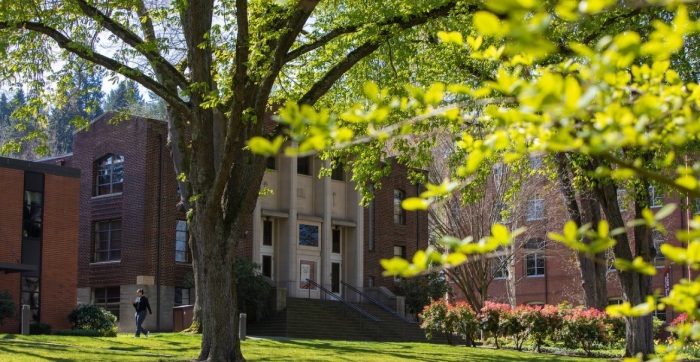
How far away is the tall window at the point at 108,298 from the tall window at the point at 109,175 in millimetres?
4213

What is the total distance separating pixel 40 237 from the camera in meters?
34.9

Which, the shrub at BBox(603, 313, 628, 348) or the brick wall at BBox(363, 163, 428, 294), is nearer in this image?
the shrub at BBox(603, 313, 628, 348)

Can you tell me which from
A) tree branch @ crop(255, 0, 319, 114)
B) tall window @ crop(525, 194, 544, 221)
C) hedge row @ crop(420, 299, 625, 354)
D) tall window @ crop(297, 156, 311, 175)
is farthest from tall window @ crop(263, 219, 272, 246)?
tree branch @ crop(255, 0, 319, 114)

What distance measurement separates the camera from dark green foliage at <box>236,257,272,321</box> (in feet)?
119

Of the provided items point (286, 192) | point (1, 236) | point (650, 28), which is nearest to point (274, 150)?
point (650, 28)

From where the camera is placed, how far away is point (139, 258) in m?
37.8

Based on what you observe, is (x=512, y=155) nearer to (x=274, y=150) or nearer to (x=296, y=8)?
(x=274, y=150)

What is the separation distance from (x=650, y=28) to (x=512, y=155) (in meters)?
16.6

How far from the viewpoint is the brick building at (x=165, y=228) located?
1497 inches

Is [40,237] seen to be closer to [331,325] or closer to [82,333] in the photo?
[82,333]

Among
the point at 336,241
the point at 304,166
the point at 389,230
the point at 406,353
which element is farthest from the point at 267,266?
the point at 406,353

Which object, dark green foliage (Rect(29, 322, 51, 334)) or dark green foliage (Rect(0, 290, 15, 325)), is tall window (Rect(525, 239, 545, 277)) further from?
dark green foliage (Rect(0, 290, 15, 325))

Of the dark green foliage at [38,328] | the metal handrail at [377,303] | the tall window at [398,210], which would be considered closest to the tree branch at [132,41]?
the dark green foliage at [38,328]

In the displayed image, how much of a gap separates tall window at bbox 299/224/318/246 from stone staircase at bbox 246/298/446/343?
324cm
